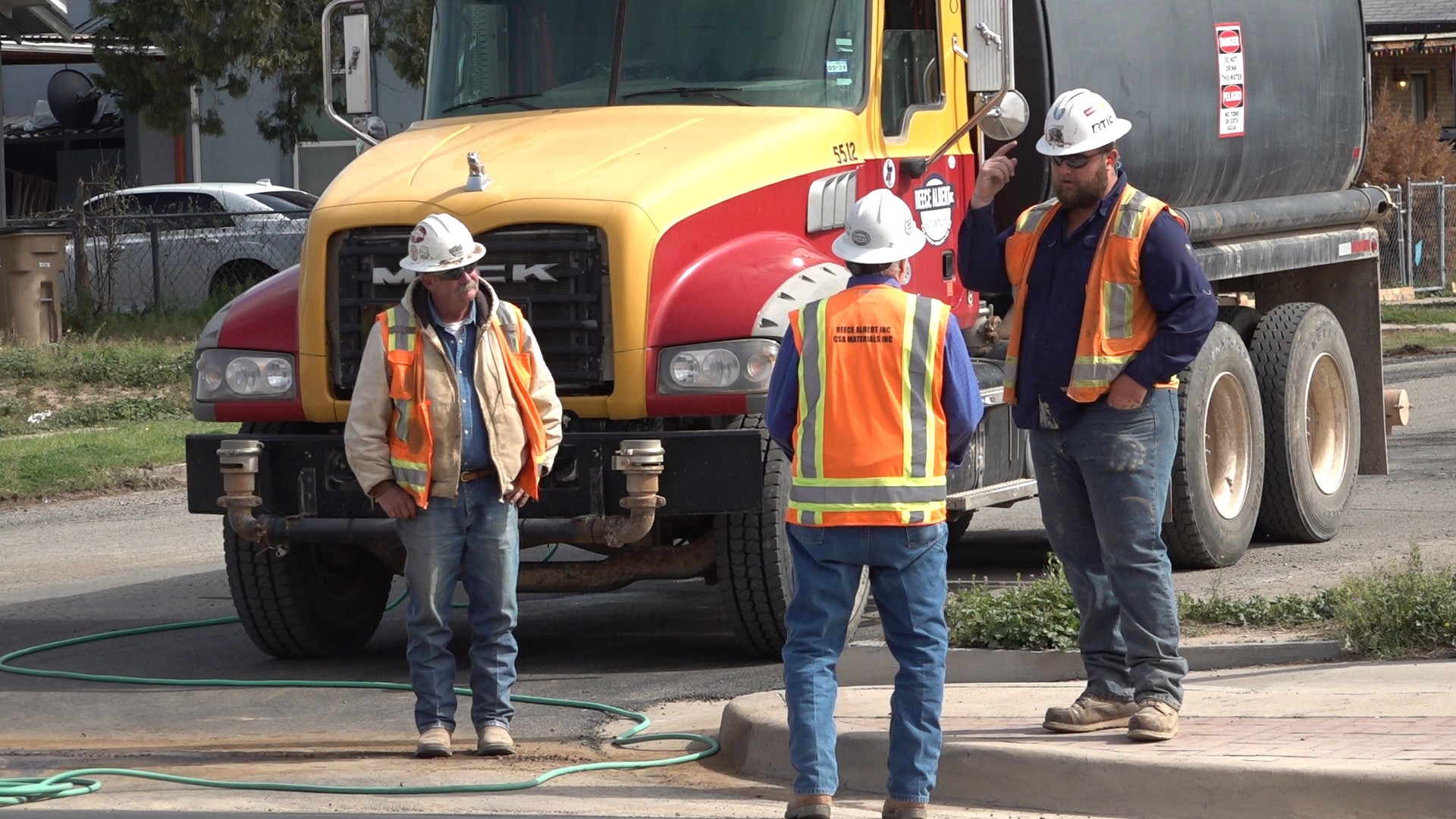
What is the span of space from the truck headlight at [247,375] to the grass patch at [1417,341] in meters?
16.1

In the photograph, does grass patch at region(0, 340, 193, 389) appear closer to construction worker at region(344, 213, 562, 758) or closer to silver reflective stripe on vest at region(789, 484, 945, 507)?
construction worker at region(344, 213, 562, 758)

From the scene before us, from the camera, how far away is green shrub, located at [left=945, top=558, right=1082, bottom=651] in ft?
26.2

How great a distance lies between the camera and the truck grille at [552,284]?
779 cm

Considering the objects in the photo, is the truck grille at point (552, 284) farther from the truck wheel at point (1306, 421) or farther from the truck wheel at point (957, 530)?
the truck wheel at point (1306, 421)

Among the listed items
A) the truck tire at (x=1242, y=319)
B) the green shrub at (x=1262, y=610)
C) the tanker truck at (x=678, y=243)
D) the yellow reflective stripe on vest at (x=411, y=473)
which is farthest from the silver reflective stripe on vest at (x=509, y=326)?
the truck tire at (x=1242, y=319)

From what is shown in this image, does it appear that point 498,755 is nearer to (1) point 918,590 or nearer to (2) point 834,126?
(1) point 918,590

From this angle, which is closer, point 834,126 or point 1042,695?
point 1042,695

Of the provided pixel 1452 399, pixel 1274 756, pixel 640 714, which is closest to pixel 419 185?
pixel 640 714

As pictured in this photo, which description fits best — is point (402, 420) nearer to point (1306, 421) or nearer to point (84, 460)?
point (1306, 421)

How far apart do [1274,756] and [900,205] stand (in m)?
1.84

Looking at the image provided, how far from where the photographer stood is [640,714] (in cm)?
747

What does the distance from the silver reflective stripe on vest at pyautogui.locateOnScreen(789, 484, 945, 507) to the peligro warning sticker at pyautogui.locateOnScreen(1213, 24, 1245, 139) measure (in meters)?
5.54

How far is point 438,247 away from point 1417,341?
723 inches

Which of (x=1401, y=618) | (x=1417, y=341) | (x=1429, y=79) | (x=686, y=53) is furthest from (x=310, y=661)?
(x=1429, y=79)
